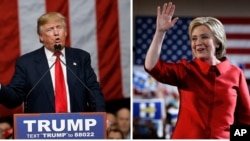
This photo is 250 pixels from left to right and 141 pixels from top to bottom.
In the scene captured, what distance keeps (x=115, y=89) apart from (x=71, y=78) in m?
0.38

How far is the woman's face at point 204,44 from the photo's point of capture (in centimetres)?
924

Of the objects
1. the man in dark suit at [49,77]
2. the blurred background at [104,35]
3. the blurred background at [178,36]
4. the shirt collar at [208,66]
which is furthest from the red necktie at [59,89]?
the shirt collar at [208,66]

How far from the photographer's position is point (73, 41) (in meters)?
9.34

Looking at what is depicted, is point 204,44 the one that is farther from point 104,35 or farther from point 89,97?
point 89,97

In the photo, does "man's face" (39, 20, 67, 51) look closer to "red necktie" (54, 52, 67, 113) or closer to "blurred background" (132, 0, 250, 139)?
"red necktie" (54, 52, 67, 113)

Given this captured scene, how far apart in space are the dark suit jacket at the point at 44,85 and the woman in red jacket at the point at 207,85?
0.50m

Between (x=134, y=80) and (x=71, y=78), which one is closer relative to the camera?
(x=71, y=78)

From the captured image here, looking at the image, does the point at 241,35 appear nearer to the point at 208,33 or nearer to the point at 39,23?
the point at 208,33

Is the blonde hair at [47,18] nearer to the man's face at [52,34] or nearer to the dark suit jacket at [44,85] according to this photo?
the man's face at [52,34]

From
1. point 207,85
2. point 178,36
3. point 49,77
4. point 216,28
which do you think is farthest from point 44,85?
point 216,28

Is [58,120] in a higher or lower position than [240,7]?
lower

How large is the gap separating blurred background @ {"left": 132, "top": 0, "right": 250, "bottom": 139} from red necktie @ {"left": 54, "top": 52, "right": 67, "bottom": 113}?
0.71m

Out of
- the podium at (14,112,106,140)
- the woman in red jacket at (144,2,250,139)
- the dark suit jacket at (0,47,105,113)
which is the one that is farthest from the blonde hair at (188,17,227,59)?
the podium at (14,112,106,140)

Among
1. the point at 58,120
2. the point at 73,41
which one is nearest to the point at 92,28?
the point at 73,41
